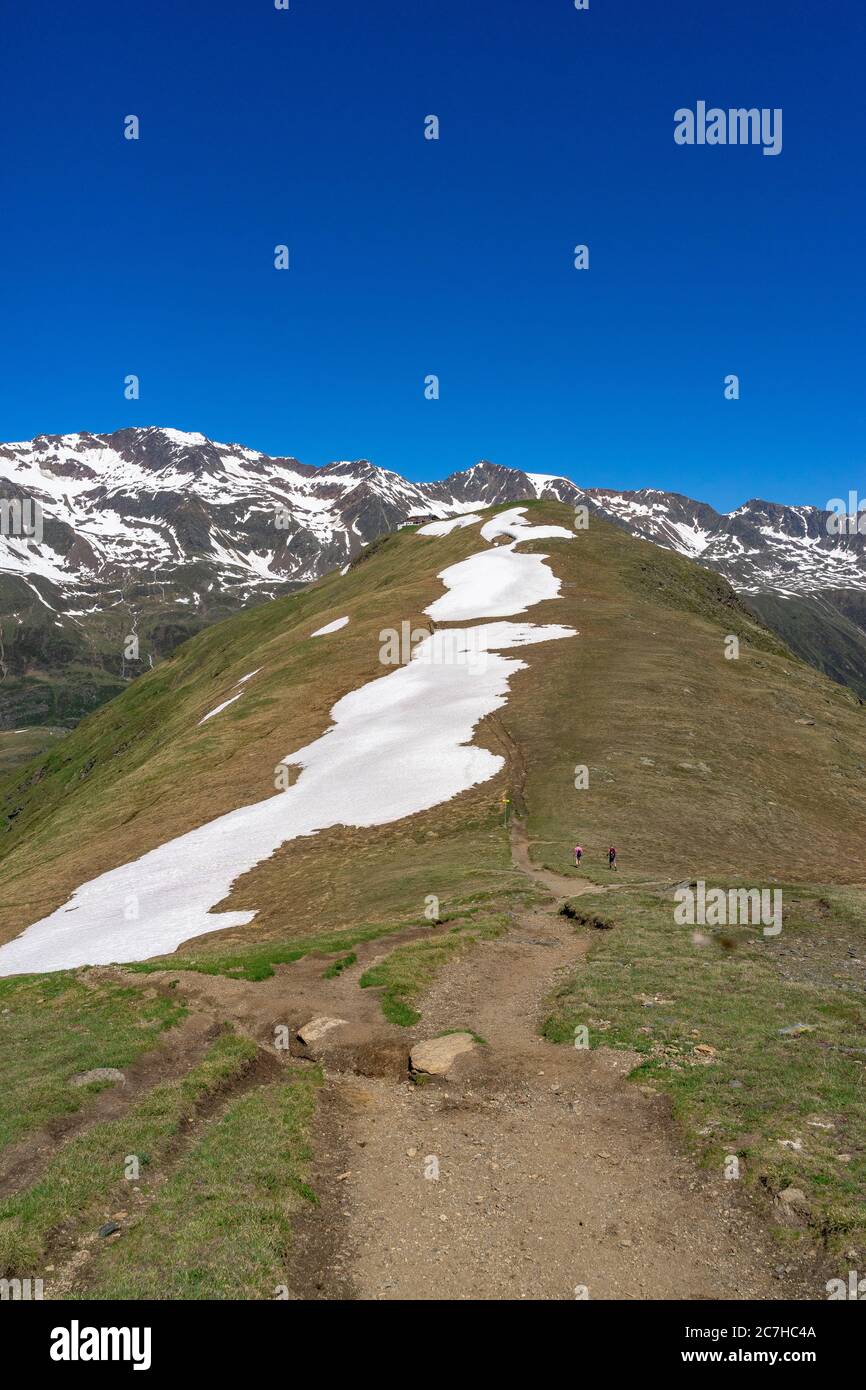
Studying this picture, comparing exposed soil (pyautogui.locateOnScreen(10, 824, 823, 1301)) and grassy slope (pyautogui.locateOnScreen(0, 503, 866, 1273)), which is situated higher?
grassy slope (pyautogui.locateOnScreen(0, 503, 866, 1273))

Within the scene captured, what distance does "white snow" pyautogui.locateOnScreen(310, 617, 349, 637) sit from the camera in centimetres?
10188

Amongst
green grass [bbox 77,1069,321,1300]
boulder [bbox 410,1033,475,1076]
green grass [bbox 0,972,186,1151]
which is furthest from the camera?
boulder [bbox 410,1033,475,1076]

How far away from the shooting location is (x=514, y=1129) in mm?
17016

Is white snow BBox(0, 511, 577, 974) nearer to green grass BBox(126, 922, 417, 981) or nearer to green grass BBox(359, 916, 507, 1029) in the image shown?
green grass BBox(126, 922, 417, 981)

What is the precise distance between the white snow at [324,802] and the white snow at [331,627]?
920 inches

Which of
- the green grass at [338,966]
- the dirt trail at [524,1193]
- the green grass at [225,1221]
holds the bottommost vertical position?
the dirt trail at [524,1193]

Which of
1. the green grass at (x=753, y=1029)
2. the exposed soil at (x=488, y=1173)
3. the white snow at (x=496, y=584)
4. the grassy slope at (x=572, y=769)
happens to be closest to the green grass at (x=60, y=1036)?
the exposed soil at (x=488, y=1173)

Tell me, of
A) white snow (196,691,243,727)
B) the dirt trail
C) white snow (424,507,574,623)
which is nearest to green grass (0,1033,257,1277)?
the dirt trail

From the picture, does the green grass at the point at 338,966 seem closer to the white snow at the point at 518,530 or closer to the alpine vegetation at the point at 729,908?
the alpine vegetation at the point at 729,908

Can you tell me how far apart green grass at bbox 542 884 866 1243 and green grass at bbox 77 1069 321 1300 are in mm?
8175

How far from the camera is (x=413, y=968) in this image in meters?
26.3

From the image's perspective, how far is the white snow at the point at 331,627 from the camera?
101875 mm
